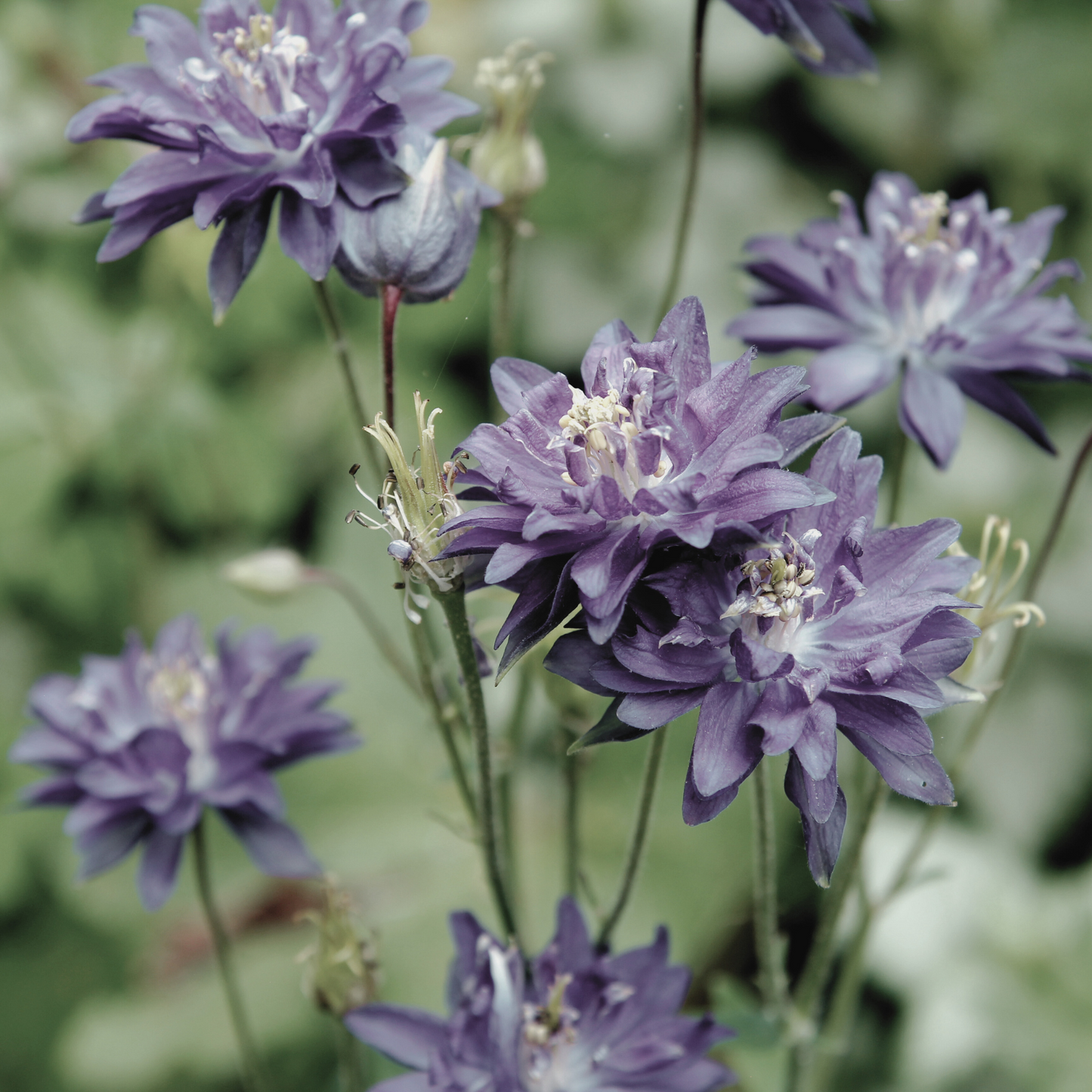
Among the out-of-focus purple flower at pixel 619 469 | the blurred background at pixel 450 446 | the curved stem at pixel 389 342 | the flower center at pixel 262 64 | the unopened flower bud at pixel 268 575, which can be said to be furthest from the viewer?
the blurred background at pixel 450 446

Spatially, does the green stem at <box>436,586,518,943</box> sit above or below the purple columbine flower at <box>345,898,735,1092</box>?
above

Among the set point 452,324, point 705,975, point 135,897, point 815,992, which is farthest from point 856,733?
point 452,324

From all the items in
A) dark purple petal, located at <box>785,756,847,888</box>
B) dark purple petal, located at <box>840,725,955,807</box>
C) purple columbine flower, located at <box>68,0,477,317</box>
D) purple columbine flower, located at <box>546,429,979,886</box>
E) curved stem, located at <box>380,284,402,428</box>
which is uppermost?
purple columbine flower, located at <box>68,0,477,317</box>

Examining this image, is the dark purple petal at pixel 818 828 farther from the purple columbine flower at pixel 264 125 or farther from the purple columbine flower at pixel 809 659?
the purple columbine flower at pixel 264 125

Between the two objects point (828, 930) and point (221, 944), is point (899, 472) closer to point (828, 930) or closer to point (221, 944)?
point (828, 930)

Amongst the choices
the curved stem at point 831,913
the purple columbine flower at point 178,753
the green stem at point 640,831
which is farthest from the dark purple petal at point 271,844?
the curved stem at point 831,913

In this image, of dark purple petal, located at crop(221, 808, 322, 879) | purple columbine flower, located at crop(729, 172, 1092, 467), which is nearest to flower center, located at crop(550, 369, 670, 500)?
purple columbine flower, located at crop(729, 172, 1092, 467)

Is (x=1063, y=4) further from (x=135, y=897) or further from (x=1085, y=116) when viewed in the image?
(x=135, y=897)

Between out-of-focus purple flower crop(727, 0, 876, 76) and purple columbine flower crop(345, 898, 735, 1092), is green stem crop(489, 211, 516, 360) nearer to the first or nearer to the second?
out-of-focus purple flower crop(727, 0, 876, 76)
